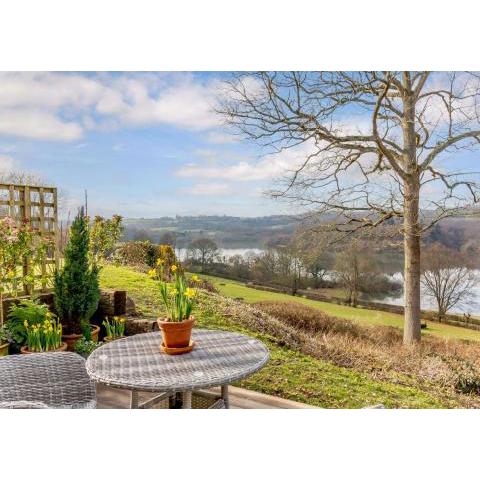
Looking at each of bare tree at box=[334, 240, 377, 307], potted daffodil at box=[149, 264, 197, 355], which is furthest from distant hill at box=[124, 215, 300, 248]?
potted daffodil at box=[149, 264, 197, 355]

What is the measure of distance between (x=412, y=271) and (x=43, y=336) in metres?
3.20

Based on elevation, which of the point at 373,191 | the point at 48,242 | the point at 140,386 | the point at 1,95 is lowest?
the point at 140,386

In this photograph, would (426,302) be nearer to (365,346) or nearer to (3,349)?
(365,346)

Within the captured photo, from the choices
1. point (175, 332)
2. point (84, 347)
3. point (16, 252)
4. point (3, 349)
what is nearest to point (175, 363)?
point (175, 332)

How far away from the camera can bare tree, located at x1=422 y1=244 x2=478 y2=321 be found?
4.27m

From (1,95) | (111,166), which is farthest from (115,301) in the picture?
(1,95)

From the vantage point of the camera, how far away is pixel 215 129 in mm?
4398

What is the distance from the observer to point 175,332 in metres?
2.71

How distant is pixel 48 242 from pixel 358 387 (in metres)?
3.08

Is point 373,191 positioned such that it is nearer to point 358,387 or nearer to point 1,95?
point 358,387

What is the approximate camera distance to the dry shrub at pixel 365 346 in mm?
4191

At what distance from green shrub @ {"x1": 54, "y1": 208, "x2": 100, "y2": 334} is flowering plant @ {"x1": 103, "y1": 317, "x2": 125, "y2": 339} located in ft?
0.63

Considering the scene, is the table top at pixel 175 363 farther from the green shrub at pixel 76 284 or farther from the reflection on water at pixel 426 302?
the reflection on water at pixel 426 302

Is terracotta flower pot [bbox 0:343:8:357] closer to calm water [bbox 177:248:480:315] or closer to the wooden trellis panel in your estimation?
the wooden trellis panel
